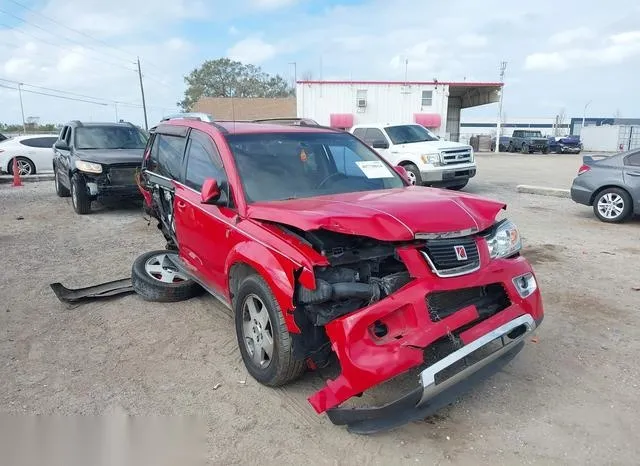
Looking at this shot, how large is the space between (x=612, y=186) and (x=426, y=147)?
433 centimetres

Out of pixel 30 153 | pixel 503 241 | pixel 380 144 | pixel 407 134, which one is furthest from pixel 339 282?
pixel 30 153

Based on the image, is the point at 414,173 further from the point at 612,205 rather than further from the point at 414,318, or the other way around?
the point at 414,318

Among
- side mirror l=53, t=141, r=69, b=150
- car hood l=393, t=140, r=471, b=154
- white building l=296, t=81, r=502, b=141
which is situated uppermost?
white building l=296, t=81, r=502, b=141

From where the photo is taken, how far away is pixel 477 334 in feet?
9.62

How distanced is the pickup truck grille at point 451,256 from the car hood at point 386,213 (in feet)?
0.27

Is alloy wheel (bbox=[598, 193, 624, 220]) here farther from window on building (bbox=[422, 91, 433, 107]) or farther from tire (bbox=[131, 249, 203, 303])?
window on building (bbox=[422, 91, 433, 107])

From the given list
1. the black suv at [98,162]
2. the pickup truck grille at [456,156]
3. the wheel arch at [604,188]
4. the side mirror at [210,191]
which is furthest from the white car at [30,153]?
the wheel arch at [604,188]

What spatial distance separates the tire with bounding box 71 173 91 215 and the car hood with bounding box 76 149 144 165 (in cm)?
44

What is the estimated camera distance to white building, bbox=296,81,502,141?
106 ft

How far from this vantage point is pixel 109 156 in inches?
390

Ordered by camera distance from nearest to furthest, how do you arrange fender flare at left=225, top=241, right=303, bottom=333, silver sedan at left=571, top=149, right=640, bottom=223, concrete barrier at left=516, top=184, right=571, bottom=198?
fender flare at left=225, top=241, right=303, bottom=333
silver sedan at left=571, top=149, right=640, bottom=223
concrete barrier at left=516, top=184, right=571, bottom=198

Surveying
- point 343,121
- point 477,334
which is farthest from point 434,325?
point 343,121

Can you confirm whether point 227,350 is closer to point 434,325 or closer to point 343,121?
point 434,325

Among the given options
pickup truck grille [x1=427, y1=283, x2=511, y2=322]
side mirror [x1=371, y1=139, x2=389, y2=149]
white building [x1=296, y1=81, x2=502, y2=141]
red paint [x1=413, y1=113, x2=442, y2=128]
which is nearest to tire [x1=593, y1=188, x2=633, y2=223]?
side mirror [x1=371, y1=139, x2=389, y2=149]
